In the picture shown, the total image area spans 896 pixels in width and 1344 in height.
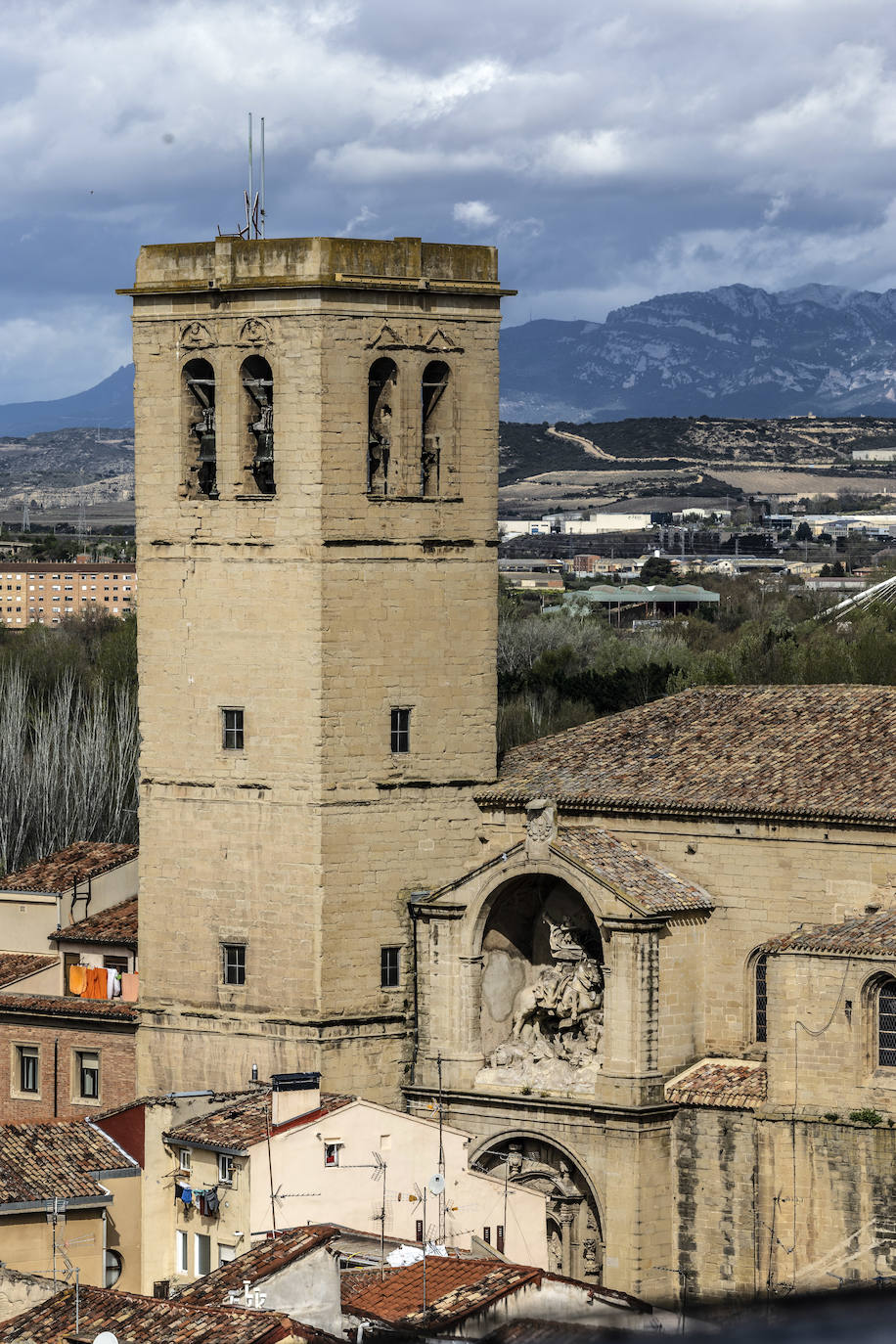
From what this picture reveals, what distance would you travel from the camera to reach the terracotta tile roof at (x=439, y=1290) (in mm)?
21312

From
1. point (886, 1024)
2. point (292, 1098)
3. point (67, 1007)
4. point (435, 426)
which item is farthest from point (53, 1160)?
point (435, 426)

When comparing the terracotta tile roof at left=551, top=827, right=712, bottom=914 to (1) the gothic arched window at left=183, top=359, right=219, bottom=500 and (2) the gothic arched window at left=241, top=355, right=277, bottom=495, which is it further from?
(1) the gothic arched window at left=183, top=359, right=219, bottom=500

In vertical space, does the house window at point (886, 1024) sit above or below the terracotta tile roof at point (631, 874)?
below

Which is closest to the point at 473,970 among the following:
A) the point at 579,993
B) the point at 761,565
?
the point at 579,993

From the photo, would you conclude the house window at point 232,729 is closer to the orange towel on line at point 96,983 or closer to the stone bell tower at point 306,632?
the stone bell tower at point 306,632

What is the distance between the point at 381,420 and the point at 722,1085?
10.7 metres

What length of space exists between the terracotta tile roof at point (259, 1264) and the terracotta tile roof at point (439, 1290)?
732 mm

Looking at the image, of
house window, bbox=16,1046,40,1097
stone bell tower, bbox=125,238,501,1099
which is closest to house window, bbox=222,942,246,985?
stone bell tower, bbox=125,238,501,1099

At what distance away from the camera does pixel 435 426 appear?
3391 cm

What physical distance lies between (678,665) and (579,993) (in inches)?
1365

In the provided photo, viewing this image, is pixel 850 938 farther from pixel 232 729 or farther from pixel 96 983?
pixel 96 983

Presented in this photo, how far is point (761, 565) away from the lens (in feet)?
516

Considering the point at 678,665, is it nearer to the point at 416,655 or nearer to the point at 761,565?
the point at 416,655

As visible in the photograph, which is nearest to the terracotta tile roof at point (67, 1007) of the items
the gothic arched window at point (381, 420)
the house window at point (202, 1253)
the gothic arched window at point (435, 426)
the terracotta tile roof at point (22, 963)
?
the terracotta tile roof at point (22, 963)
